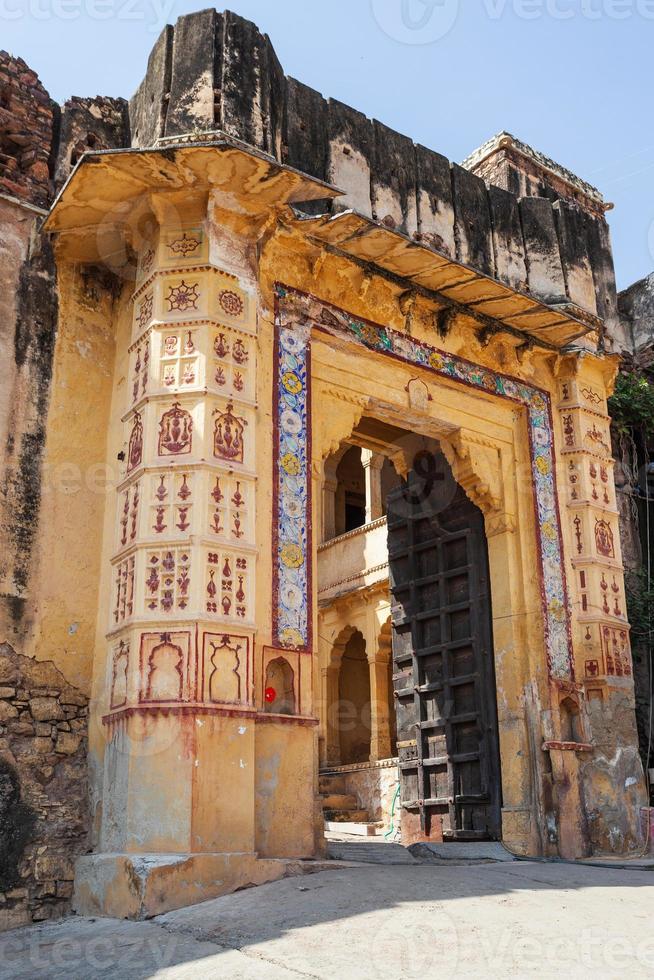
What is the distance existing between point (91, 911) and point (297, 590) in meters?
2.60

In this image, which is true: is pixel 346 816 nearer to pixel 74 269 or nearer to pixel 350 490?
pixel 350 490

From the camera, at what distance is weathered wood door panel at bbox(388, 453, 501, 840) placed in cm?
941

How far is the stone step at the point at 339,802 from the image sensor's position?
47.7 feet

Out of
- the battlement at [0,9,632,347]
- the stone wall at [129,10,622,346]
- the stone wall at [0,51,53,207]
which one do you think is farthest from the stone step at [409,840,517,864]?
the stone wall at [0,51,53,207]

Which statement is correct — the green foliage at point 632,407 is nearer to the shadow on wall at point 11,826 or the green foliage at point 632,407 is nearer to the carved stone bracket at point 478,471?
the carved stone bracket at point 478,471

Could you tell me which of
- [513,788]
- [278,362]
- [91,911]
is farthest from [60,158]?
[513,788]

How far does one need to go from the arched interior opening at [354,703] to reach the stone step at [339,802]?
90.4 inches

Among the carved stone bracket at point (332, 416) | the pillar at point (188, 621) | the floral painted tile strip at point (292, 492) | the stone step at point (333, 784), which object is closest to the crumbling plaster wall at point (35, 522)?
the pillar at point (188, 621)

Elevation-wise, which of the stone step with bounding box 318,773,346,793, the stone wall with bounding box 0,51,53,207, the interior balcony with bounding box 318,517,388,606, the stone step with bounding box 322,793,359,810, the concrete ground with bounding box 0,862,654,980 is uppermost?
the stone wall with bounding box 0,51,53,207

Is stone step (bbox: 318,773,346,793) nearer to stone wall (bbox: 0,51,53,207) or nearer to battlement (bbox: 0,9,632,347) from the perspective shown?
battlement (bbox: 0,9,632,347)

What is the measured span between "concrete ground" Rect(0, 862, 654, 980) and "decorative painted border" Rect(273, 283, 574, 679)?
2.03 metres

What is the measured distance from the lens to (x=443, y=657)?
9930 millimetres

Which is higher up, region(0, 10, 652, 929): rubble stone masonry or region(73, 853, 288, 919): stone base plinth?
region(0, 10, 652, 929): rubble stone masonry

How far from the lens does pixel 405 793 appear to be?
10102mm
